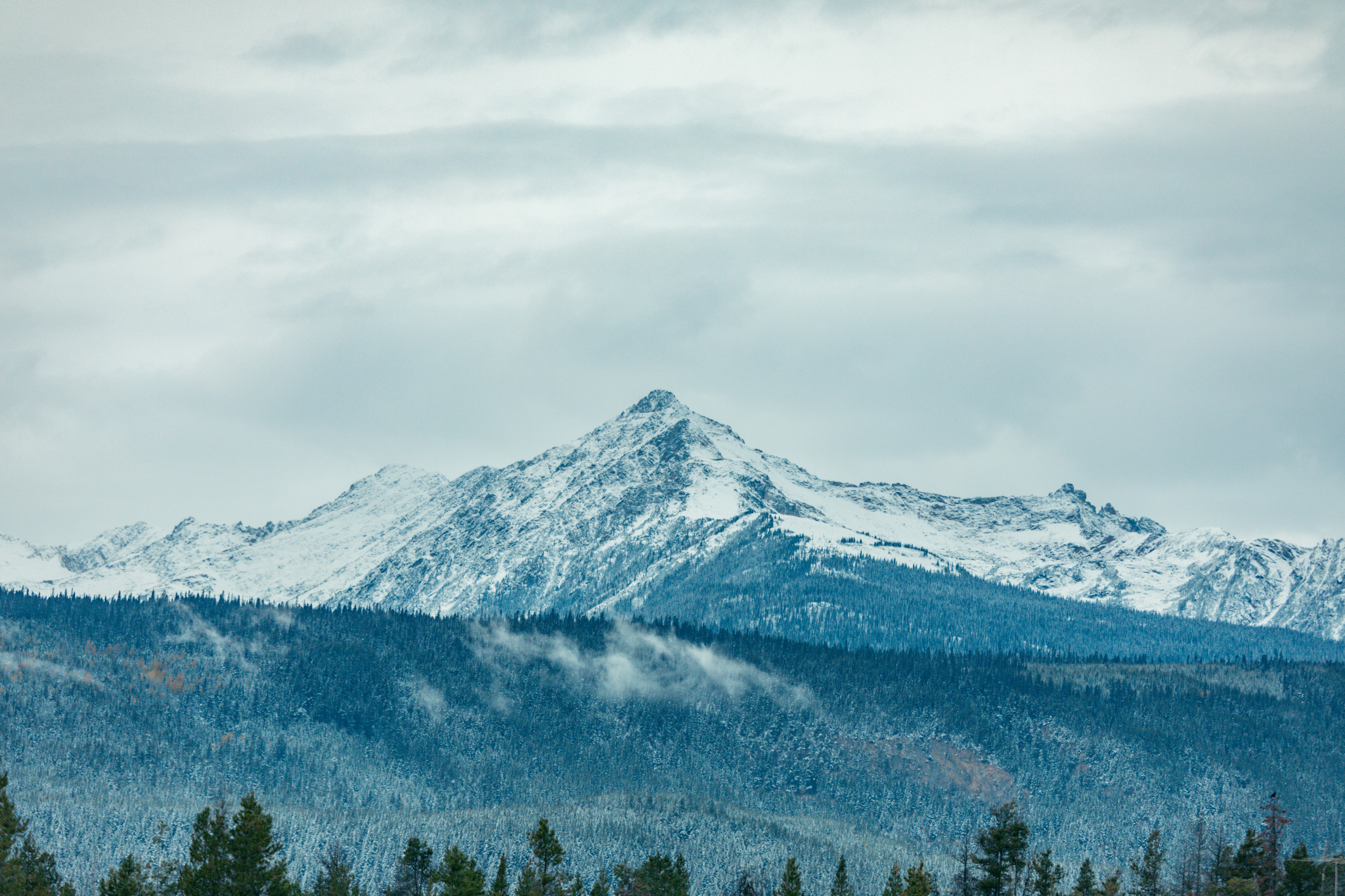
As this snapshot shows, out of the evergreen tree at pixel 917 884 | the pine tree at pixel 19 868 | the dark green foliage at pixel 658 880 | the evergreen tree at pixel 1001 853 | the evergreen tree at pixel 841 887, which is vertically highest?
the evergreen tree at pixel 1001 853

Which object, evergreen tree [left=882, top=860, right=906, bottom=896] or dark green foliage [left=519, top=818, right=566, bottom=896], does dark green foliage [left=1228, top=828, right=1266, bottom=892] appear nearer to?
evergreen tree [left=882, top=860, right=906, bottom=896]

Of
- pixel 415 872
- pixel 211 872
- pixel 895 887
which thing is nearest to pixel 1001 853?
pixel 895 887

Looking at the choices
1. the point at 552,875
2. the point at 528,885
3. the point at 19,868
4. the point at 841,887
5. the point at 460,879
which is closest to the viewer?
the point at 19,868

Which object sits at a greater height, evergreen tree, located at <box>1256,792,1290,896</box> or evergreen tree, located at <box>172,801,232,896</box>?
evergreen tree, located at <box>1256,792,1290,896</box>

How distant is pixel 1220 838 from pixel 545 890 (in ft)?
195

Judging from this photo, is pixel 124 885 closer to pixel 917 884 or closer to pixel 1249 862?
pixel 917 884

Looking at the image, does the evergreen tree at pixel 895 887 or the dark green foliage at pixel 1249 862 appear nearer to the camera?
the dark green foliage at pixel 1249 862

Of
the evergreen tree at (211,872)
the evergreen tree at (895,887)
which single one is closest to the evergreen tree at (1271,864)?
the evergreen tree at (895,887)

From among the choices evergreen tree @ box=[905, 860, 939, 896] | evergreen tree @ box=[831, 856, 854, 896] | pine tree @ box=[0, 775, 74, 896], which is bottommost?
pine tree @ box=[0, 775, 74, 896]

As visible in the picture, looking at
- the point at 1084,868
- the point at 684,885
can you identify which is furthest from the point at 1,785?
the point at 1084,868

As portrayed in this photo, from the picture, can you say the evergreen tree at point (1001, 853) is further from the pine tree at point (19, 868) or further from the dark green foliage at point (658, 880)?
the pine tree at point (19, 868)

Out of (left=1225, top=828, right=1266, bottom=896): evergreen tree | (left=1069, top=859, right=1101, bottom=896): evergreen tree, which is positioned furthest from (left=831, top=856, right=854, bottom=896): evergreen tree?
(left=1225, top=828, right=1266, bottom=896): evergreen tree

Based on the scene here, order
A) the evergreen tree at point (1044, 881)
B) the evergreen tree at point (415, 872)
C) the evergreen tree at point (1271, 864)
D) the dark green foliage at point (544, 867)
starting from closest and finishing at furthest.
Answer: the evergreen tree at point (1271, 864) < the evergreen tree at point (1044, 881) < the dark green foliage at point (544, 867) < the evergreen tree at point (415, 872)

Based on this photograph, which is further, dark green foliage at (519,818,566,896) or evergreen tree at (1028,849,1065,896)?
dark green foliage at (519,818,566,896)
